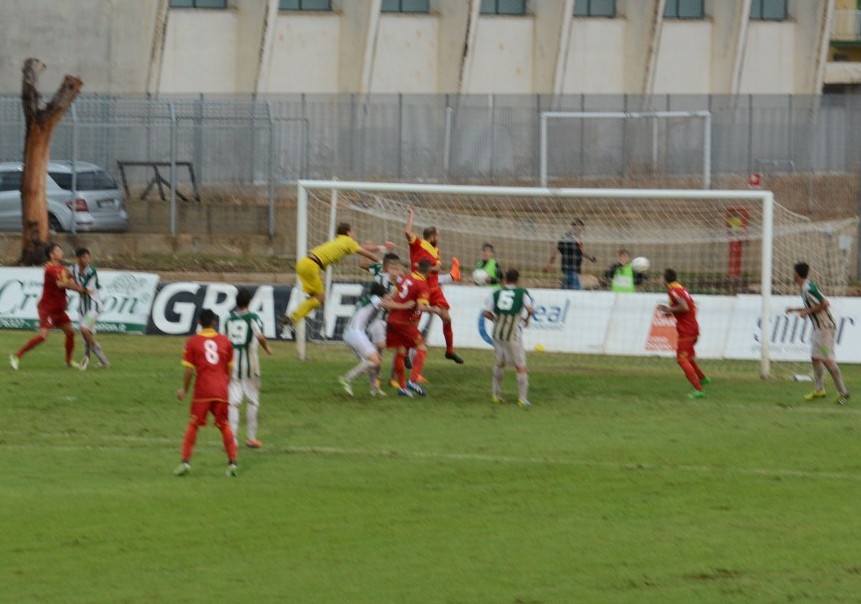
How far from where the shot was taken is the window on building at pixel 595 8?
51125mm

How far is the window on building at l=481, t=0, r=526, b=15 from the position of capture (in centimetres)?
4994

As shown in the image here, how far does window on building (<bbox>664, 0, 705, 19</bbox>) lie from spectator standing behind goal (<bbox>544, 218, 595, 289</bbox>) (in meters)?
22.4

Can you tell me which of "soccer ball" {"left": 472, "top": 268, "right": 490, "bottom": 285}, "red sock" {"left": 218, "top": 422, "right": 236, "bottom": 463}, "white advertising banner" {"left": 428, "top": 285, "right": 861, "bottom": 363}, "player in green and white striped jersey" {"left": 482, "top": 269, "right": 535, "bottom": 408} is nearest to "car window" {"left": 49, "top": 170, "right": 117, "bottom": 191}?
"white advertising banner" {"left": 428, "top": 285, "right": 861, "bottom": 363}

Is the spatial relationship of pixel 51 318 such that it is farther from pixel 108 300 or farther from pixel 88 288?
pixel 108 300

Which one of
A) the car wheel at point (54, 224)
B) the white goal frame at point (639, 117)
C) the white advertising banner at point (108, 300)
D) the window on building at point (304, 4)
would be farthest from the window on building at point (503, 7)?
the white advertising banner at point (108, 300)

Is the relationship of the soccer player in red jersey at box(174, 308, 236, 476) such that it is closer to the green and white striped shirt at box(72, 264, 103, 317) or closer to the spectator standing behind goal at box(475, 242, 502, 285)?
the green and white striped shirt at box(72, 264, 103, 317)

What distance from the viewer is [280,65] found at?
47438mm

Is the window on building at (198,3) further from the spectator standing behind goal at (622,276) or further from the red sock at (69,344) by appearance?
the red sock at (69,344)

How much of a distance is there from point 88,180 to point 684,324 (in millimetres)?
19845

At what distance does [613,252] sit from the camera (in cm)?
3241

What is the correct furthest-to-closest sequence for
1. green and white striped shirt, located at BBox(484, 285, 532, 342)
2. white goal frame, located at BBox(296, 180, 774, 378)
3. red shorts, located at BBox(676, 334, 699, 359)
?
white goal frame, located at BBox(296, 180, 774, 378)
red shorts, located at BBox(676, 334, 699, 359)
green and white striped shirt, located at BBox(484, 285, 532, 342)

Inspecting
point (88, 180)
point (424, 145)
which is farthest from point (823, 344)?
point (88, 180)

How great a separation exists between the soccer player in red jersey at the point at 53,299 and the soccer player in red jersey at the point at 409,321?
208 inches

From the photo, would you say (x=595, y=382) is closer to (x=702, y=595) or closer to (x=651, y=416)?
(x=651, y=416)
